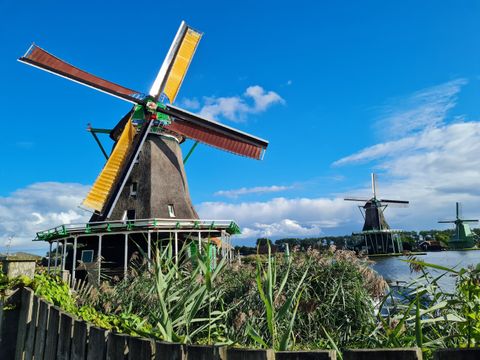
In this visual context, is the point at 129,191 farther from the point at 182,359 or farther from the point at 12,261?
the point at 182,359

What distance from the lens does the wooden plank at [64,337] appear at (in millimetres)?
2725

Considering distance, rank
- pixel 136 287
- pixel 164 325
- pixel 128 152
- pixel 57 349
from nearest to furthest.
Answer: pixel 164 325
pixel 57 349
pixel 136 287
pixel 128 152

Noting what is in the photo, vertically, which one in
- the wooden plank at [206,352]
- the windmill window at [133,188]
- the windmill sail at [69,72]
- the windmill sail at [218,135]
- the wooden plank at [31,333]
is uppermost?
the windmill sail at [69,72]

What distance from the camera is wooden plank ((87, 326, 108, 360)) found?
2.31 metres

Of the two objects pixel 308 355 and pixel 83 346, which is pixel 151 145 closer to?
pixel 83 346

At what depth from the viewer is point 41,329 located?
3.35 meters

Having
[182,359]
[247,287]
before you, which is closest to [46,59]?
[247,287]

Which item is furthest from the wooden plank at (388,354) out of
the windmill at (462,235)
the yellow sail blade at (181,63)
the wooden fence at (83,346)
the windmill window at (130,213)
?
the windmill at (462,235)

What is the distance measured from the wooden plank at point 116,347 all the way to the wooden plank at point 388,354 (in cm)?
139

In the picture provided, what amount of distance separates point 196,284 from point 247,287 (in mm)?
1310

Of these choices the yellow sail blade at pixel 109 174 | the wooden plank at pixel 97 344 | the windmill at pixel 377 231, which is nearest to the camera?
the wooden plank at pixel 97 344

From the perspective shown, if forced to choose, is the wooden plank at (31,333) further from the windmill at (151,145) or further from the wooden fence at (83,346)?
the windmill at (151,145)

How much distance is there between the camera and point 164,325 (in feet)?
7.77

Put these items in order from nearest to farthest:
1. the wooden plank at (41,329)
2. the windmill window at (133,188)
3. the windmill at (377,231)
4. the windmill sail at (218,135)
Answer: the wooden plank at (41,329) → the windmill window at (133,188) → the windmill sail at (218,135) → the windmill at (377,231)
